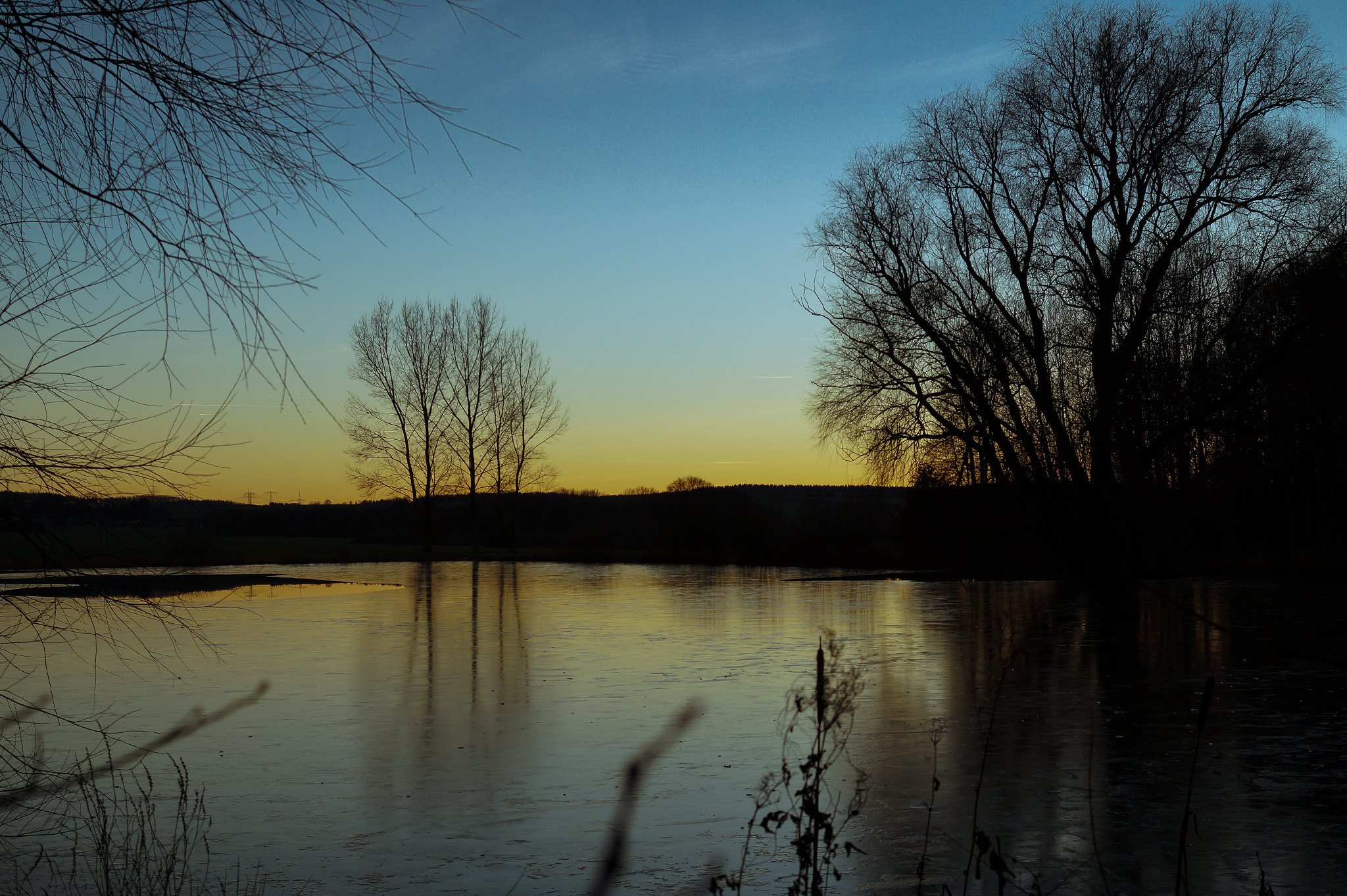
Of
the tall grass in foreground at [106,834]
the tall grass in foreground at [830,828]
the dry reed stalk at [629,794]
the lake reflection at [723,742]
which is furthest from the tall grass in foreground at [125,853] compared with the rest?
the tall grass in foreground at [830,828]

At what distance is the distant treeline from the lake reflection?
1.64 m

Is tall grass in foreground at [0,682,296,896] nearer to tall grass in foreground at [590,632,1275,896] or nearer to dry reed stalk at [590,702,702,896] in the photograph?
dry reed stalk at [590,702,702,896]

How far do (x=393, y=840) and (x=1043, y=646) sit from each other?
9.88 m

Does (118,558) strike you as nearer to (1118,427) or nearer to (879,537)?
(1118,427)

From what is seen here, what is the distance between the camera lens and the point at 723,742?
7.56m

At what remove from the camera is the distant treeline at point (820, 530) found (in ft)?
16.2

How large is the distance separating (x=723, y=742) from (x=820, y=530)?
39264 mm

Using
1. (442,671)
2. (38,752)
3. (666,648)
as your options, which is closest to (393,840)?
(38,752)

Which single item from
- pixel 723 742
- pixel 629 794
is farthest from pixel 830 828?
pixel 723 742

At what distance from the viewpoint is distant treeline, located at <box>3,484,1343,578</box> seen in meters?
4.94

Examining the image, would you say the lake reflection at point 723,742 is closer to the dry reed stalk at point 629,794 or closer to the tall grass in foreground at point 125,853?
the dry reed stalk at point 629,794

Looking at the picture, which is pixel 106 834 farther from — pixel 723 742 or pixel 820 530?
pixel 820 530

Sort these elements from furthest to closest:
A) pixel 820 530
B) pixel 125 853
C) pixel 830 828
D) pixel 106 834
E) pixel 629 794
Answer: pixel 820 530 → pixel 629 794 → pixel 125 853 → pixel 106 834 → pixel 830 828

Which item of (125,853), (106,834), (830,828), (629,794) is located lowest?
(629,794)
